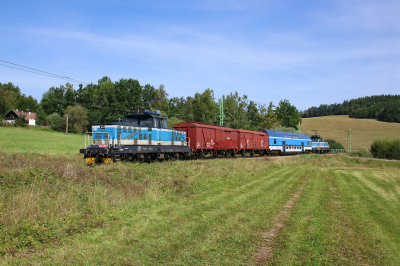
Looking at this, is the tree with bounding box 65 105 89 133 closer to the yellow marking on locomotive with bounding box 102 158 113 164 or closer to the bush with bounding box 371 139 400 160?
the yellow marking on locomotive with bounding box 102 158 113 164

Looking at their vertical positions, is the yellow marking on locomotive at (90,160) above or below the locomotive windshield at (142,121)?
below

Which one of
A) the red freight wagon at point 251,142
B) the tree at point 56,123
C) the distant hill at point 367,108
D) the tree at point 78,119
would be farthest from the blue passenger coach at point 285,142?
the distant hill at point 367,108

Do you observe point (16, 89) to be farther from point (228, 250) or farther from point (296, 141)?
point (228, 250)

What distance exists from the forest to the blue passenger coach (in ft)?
56.8

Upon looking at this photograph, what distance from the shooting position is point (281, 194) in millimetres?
12398

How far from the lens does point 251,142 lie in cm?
3766

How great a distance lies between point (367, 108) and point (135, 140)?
159920 millimetres

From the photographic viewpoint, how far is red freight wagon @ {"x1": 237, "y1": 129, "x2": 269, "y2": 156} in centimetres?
3562

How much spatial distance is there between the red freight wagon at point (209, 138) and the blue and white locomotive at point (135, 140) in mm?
2425

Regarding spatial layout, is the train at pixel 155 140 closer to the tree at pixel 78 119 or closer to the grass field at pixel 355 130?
the tree at pixel 78 119

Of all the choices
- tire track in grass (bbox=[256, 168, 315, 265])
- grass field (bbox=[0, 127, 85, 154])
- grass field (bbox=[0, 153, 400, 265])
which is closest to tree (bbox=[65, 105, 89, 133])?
grass field (bbox=[0, 127, 85, 154])

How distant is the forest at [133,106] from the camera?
74750mm

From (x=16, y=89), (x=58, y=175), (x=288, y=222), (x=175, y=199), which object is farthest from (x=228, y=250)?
(x=16, y=89)

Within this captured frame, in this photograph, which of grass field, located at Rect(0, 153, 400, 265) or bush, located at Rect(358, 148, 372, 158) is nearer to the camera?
grass field, located at Rect(0, 153, 400, 265)
